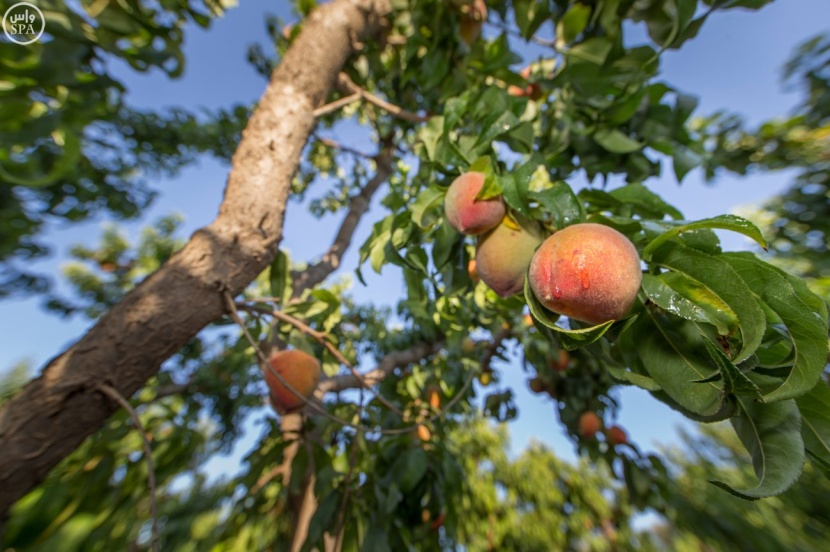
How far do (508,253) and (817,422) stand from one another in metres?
0.50

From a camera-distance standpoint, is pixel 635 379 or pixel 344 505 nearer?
pixel 635 379

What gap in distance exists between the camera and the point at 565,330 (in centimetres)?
47

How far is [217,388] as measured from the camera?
13.1 ft

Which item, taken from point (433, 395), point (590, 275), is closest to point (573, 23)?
point (590, 275)

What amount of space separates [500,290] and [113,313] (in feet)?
2.71

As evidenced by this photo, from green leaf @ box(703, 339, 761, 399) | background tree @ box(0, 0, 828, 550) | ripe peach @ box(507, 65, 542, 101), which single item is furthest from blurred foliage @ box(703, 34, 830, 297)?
green leaf @ box(703, 339, 761, 399)

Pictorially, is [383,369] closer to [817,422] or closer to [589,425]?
[589,425]

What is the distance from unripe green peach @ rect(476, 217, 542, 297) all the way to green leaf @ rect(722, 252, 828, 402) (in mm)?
330

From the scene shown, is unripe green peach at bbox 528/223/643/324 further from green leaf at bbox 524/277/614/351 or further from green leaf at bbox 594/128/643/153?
green leaf at bbox 594/128/643/153

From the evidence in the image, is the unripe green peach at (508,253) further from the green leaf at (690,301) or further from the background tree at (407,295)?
the green leaf at (690,301)

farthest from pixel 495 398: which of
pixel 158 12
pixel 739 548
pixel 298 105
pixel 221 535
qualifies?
pixel 158 12

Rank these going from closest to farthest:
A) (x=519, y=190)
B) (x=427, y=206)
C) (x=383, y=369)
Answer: (x=519, y=190)
(x=427, y=206)
(x=383, y=369)

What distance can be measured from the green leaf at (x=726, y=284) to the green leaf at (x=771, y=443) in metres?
0.11

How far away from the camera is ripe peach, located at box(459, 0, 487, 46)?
1522mm
